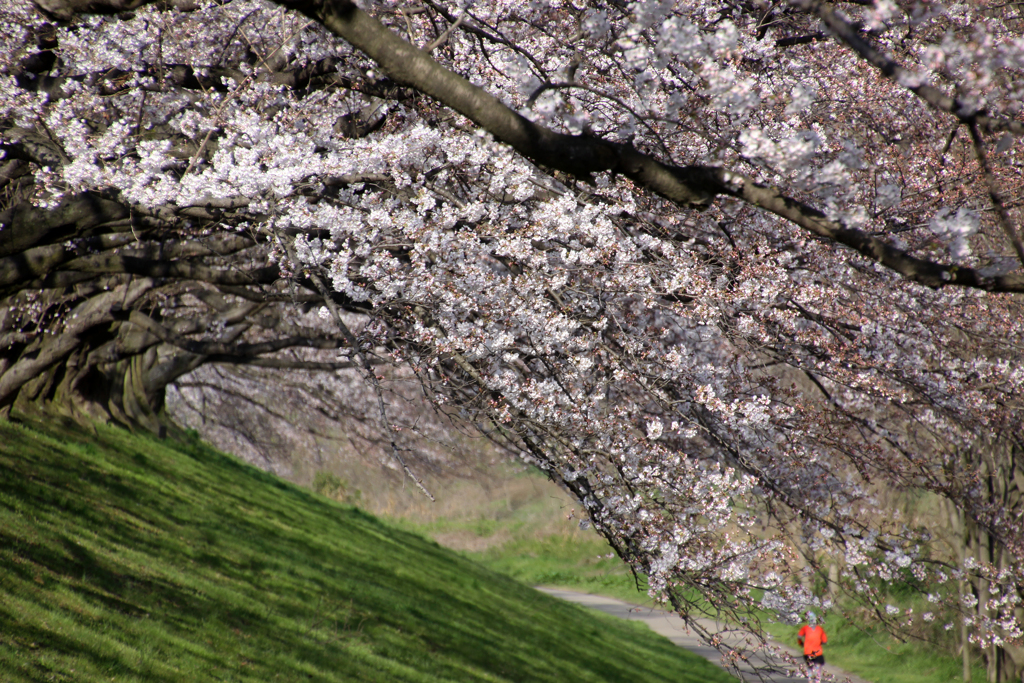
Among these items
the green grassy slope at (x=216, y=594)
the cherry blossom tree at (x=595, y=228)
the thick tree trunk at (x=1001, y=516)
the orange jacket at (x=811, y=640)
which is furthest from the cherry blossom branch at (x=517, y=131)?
the orange jacket at (x=811, y=640)

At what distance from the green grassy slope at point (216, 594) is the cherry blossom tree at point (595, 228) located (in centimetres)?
240

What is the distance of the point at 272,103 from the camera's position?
560cm

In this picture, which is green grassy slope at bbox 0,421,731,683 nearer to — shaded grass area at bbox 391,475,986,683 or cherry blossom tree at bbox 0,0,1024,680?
shaded grass area at bbox 391,475,986,683

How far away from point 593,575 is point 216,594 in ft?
64.8

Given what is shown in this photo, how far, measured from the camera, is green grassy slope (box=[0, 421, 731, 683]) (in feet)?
17.1

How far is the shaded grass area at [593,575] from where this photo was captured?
13922 mm

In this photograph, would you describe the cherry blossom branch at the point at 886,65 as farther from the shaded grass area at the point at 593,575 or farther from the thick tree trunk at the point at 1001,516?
the thick tree trunk at the point at 1001,516

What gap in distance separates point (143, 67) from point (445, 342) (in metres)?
3.38

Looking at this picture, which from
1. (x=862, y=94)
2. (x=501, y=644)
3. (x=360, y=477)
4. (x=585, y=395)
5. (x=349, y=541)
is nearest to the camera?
(x=585, y=395)

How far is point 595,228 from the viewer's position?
4.40 metres

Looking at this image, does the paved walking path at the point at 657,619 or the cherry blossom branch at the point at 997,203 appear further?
the paved walking path at the point at 657,619

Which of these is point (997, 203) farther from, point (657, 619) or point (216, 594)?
point (657, 619)

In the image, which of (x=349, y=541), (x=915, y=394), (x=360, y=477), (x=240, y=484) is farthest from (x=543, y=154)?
(x=360, y=477)

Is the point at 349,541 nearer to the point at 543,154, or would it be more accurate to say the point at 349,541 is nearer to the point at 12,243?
the point at 12,243
